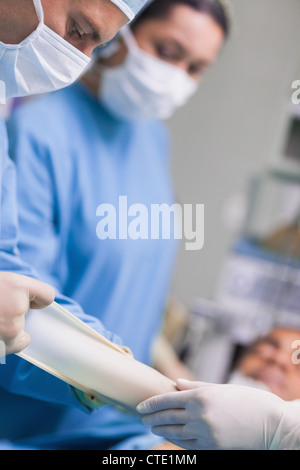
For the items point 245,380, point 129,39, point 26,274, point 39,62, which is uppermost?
point 129,39

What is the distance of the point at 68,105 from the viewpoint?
1.25 m

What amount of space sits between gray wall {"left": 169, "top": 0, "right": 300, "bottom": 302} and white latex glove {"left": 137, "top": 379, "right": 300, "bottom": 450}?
1.74 m

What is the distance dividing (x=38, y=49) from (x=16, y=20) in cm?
5

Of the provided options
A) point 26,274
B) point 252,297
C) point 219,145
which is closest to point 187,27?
point 26,274

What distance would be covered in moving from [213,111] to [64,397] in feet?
6.82

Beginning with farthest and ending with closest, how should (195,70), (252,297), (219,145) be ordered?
1. (219,145)
2. (252,297)
3. (195,70)

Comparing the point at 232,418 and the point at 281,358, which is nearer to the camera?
the point at 232,418

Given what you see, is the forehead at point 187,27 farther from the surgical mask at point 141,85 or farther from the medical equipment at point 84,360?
the medical equipment at point 84,360

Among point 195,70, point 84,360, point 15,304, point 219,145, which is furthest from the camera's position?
point 219,145

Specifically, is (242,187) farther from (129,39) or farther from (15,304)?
(15,304)

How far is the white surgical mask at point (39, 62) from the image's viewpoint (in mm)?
701

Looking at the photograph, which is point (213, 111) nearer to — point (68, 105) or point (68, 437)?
point (68, 105)

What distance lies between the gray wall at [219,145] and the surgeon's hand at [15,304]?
180cm

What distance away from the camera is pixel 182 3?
1.17 m
